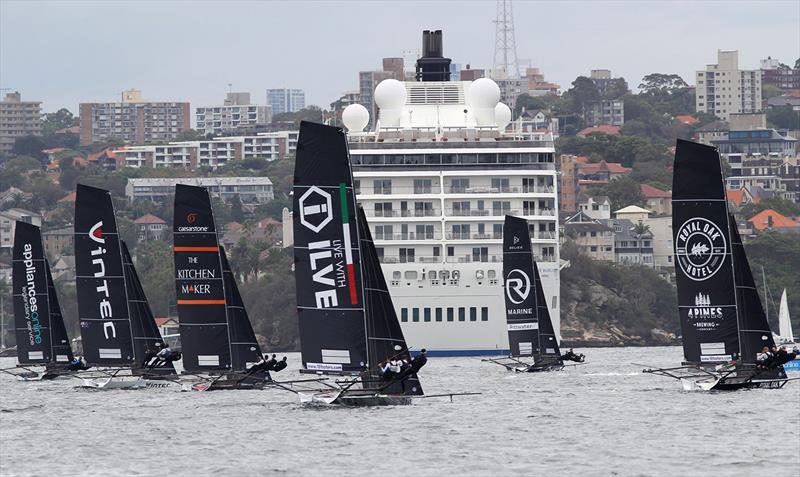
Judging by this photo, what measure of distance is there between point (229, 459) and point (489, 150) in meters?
59.4

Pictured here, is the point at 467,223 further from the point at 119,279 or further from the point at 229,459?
the point at 229,459

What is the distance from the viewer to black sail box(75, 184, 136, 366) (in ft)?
219

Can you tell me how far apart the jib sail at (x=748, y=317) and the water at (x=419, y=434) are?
1.27 metres

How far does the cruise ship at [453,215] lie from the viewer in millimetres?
96188

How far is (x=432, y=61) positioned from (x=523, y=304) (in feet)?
137

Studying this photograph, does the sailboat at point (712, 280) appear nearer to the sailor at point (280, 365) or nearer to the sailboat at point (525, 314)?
the sailor at point (280, 365)

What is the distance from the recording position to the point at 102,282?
67.0 metres

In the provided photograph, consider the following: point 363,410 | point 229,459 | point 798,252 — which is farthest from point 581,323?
point 229,459

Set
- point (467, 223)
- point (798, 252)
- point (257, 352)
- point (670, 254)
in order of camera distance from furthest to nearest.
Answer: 1. point (670, 254)
2. point (798, 252)
3. point (467, 223)
4. point (257, 352)

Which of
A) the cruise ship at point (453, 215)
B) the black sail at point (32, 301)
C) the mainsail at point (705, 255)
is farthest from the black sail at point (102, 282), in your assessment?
the cruise ship at point (453, 215)

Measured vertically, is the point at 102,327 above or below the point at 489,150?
below

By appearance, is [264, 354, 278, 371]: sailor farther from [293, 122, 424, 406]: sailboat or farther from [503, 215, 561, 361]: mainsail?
[503, 215, 561, 361]: mainsail

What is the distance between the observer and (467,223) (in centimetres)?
9962

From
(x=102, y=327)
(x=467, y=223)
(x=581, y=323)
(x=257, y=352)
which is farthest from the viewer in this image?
(x=581, y=323)
